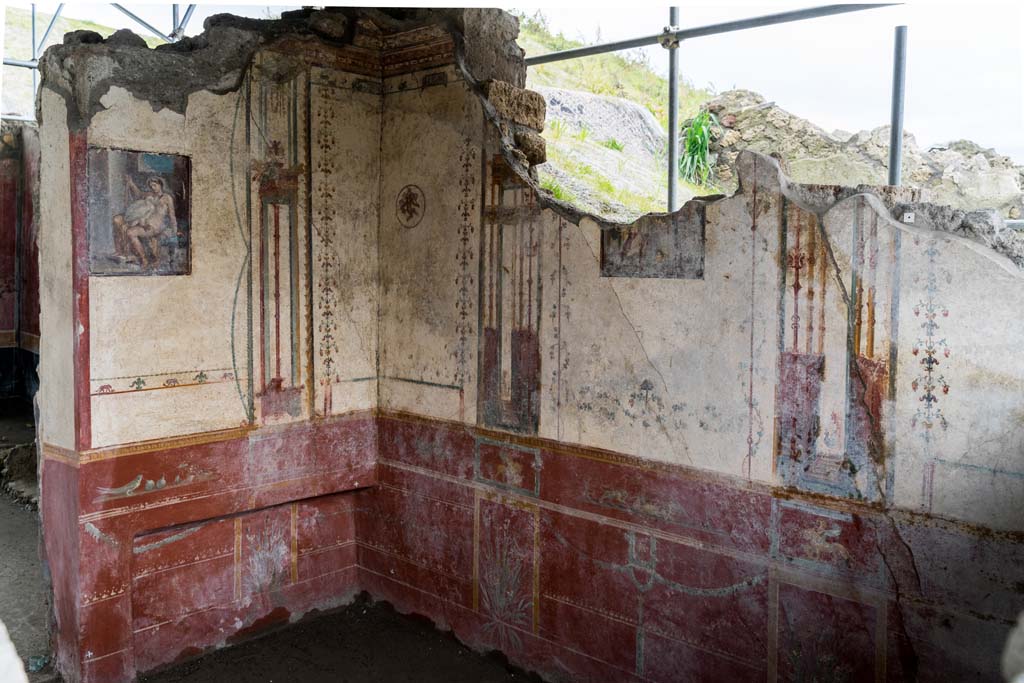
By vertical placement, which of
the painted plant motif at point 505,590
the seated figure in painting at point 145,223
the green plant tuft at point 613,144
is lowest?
the painted plant motif at point 505,590

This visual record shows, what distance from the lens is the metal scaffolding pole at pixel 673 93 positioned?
4.21 m

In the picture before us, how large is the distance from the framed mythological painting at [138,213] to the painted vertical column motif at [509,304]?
4.29 ft

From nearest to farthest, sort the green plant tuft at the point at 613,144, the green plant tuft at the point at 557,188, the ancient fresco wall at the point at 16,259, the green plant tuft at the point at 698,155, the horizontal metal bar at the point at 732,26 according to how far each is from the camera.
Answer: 1. the horizontal metal bar at the point at 732,26
2. the green plant tuft at the point at 557,188
3. the green plant tuft at the point at 698,155
4. the ancient fresco wall at the point at 16,259
5. the green plant tuft at the point at 613,144

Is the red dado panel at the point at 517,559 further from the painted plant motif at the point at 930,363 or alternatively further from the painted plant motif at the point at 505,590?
the painted plant motif at the point at 930,363

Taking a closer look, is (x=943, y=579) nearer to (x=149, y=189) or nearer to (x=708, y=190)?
(x=149, y=189)

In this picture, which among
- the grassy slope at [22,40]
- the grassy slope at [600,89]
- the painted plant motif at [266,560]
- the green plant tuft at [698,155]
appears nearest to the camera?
the painted plant motif at [266,560]

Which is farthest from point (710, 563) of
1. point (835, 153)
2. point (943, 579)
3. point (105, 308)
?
point (835, 153)

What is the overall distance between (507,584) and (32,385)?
6.02 meters

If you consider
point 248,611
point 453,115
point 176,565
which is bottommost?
point 248,611

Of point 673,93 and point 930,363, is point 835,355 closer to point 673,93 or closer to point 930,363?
point 930,363

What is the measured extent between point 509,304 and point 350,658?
1.79 meters

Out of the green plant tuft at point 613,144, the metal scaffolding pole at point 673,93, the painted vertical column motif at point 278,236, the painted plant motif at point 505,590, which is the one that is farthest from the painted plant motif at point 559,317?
the green plant tuft at point 613,144

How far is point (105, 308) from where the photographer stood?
3727mm

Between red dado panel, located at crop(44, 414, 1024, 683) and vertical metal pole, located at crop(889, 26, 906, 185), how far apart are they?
127 cm
